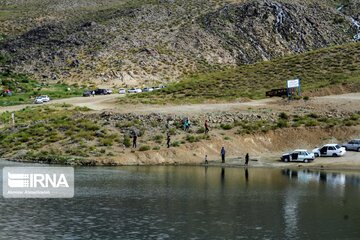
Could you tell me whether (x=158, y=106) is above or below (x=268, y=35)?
below

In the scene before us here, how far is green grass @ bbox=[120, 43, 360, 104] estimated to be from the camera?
104 meters

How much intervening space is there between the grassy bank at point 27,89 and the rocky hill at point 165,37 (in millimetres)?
4239

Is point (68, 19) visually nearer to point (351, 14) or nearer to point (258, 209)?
point (351, 14)

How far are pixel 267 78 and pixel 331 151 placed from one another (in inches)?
1700

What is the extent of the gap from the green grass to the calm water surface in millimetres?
43232

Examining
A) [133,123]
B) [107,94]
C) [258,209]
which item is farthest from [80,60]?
[258,209]

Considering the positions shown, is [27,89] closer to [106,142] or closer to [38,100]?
[38,100]

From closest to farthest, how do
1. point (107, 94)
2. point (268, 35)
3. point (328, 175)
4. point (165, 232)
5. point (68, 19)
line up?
point (165, 232), point (328, 175), point (107, 94), point (268, 35), point (68, 19)

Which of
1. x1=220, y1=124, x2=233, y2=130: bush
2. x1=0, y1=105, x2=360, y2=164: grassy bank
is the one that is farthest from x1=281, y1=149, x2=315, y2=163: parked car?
x1=220, y1=124, x2=233, y2=130: bush

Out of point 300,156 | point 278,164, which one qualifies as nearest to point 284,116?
point 300,156

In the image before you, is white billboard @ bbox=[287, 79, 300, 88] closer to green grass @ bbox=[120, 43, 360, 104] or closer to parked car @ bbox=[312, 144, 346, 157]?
green grass @ bbox=[120, 43, 360, 104]

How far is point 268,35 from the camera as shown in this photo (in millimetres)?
154250

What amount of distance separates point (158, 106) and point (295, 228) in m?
57.5

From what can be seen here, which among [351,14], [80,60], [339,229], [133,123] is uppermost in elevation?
[351,14]
